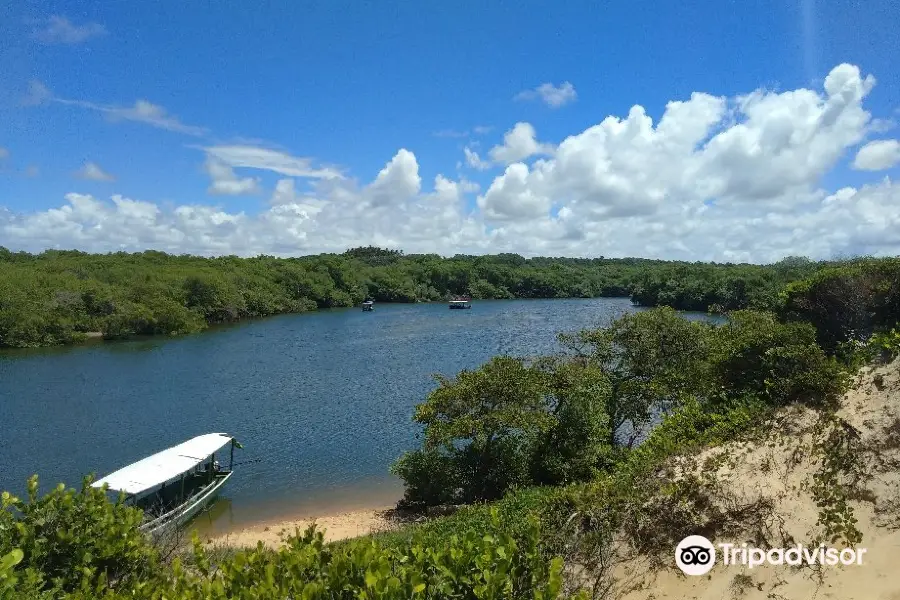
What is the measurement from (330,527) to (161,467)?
21.5 ft

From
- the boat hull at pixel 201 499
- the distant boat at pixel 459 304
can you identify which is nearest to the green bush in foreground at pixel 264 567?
the boat hull at pixel 201 499

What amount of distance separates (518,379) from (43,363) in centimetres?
4612

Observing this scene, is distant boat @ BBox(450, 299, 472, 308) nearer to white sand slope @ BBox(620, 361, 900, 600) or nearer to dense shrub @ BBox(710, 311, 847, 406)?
dense shrub @ BBox(710, 311, 847, 406)

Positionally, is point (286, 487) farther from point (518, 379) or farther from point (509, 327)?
point (509, 327)

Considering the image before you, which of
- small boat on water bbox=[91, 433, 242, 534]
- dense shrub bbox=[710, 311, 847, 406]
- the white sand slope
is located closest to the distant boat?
small boat on water bbox=[91, 433, 242, 534]

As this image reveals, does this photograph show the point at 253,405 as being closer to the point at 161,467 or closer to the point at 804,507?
the point at 161,467

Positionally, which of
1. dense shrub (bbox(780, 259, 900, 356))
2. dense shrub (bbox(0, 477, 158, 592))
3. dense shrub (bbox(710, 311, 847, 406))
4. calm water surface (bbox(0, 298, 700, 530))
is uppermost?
dense shrub (bbox(780, 259, 900, 356))

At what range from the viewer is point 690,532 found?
8.66 metres

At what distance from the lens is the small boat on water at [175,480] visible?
18.5 m

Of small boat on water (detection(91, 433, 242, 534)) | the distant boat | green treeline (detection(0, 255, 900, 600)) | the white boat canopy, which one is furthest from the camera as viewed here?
the distant boat

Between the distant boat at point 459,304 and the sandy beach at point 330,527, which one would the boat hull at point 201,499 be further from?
the distant boat at point 459,304

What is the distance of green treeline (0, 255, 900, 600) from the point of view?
4508 millimetres

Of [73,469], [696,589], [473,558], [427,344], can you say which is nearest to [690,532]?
[696,589]

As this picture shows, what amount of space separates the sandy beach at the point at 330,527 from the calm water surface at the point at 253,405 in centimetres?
108
